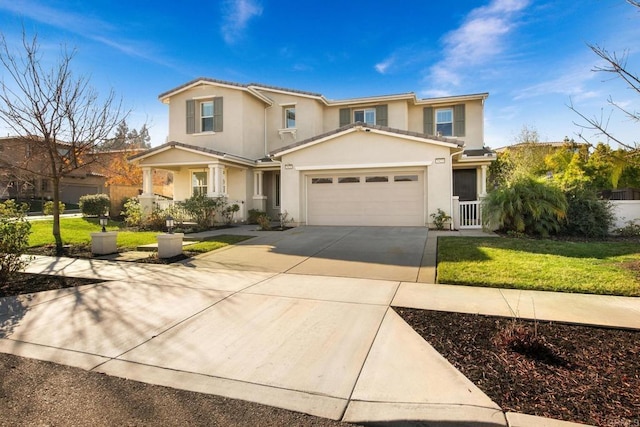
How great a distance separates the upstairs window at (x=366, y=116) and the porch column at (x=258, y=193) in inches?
237

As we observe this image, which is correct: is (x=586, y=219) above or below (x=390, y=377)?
above

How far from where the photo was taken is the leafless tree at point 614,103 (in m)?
4.03

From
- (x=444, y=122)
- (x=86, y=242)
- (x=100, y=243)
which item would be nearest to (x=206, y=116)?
(x=86, y=242)

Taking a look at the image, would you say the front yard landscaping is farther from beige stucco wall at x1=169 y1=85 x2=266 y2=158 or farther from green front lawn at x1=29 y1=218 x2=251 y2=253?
beige stucco wall at x1=169 y1=85 x2=266 y2=158

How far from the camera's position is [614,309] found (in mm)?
4816

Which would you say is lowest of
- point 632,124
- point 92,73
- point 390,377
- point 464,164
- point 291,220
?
point 390,377

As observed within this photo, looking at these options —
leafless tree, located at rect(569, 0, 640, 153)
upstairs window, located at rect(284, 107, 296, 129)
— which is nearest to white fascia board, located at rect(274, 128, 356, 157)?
upstairs window, located at rect(284, 107, 296, 129)

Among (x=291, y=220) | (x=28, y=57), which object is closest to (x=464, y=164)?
(x=291, y=220)

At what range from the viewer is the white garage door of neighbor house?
46.4ft

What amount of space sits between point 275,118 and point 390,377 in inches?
724

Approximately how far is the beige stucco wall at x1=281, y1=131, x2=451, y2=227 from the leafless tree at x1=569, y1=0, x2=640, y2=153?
29.7 ft

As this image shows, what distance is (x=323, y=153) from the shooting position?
14906 mm

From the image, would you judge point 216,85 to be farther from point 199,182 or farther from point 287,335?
point 287,335

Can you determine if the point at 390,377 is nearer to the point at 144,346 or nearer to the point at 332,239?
the point at 144,346
